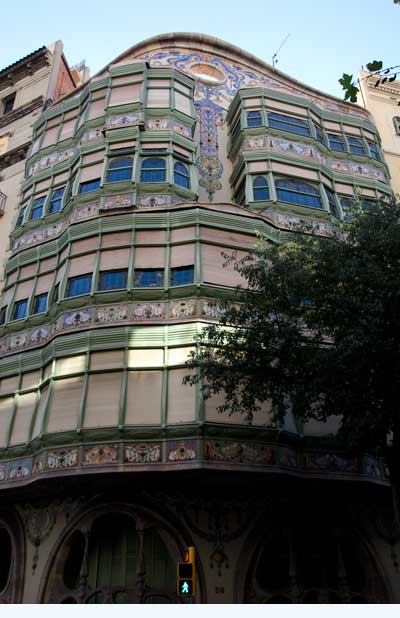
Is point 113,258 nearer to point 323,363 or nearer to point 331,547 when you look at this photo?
point 323,363

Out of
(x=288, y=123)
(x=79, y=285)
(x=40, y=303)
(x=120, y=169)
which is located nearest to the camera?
(x=79, y=285)

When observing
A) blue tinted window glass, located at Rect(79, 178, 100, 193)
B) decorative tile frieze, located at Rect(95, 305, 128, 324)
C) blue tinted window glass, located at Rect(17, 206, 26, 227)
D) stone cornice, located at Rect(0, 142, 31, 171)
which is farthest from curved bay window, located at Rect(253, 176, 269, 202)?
stone cornice, located at Rect(0, 142, 31, 171)

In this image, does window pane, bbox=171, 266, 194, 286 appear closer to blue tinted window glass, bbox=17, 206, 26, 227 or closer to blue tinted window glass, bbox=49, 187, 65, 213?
blue tinted window glass, bbox=49, 187, 65, 213

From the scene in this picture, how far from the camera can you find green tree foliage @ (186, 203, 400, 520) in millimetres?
11406

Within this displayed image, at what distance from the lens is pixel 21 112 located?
28250 mm

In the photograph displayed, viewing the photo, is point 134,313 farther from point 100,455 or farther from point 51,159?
point 51,159

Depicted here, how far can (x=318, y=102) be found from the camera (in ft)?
92.3

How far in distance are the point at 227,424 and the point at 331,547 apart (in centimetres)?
532

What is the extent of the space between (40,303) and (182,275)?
18.2ft

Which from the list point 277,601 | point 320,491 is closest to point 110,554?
point 277,601

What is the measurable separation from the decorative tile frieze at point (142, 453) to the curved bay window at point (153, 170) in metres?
10.3

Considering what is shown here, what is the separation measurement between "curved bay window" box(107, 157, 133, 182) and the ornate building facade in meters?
0.11

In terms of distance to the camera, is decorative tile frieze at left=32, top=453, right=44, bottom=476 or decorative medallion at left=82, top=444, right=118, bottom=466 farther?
decorative tile frieze at left=32, top=453, right=44, bottom=476

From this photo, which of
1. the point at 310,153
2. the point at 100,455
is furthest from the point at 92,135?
the point at 100,455
